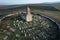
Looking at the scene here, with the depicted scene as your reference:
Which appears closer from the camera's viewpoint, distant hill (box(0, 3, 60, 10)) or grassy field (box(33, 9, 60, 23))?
grassy field (box(33, 9, 60, 23))

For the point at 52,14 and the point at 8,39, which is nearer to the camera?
the point at 8,39

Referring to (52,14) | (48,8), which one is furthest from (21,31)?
(48,8)

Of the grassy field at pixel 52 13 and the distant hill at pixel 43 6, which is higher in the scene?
the distant hill at pixel 43 6

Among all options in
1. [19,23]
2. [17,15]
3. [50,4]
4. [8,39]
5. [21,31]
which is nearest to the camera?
[8,39]

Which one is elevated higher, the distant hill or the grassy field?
the distant hill

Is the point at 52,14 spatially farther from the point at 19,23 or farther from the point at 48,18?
the point at 19,23

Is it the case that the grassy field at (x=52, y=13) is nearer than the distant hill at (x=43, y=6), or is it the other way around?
the grassy field at (x=52, y=13)

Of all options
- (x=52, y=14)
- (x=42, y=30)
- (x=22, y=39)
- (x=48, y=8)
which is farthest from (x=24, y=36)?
(x=48, y=8)

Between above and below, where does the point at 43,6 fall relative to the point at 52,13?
above

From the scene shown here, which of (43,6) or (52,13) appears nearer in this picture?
(52,13)

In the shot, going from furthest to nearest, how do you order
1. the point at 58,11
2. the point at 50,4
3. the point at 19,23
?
the point at 50,4, the point at 58,11, the point at 19,23
